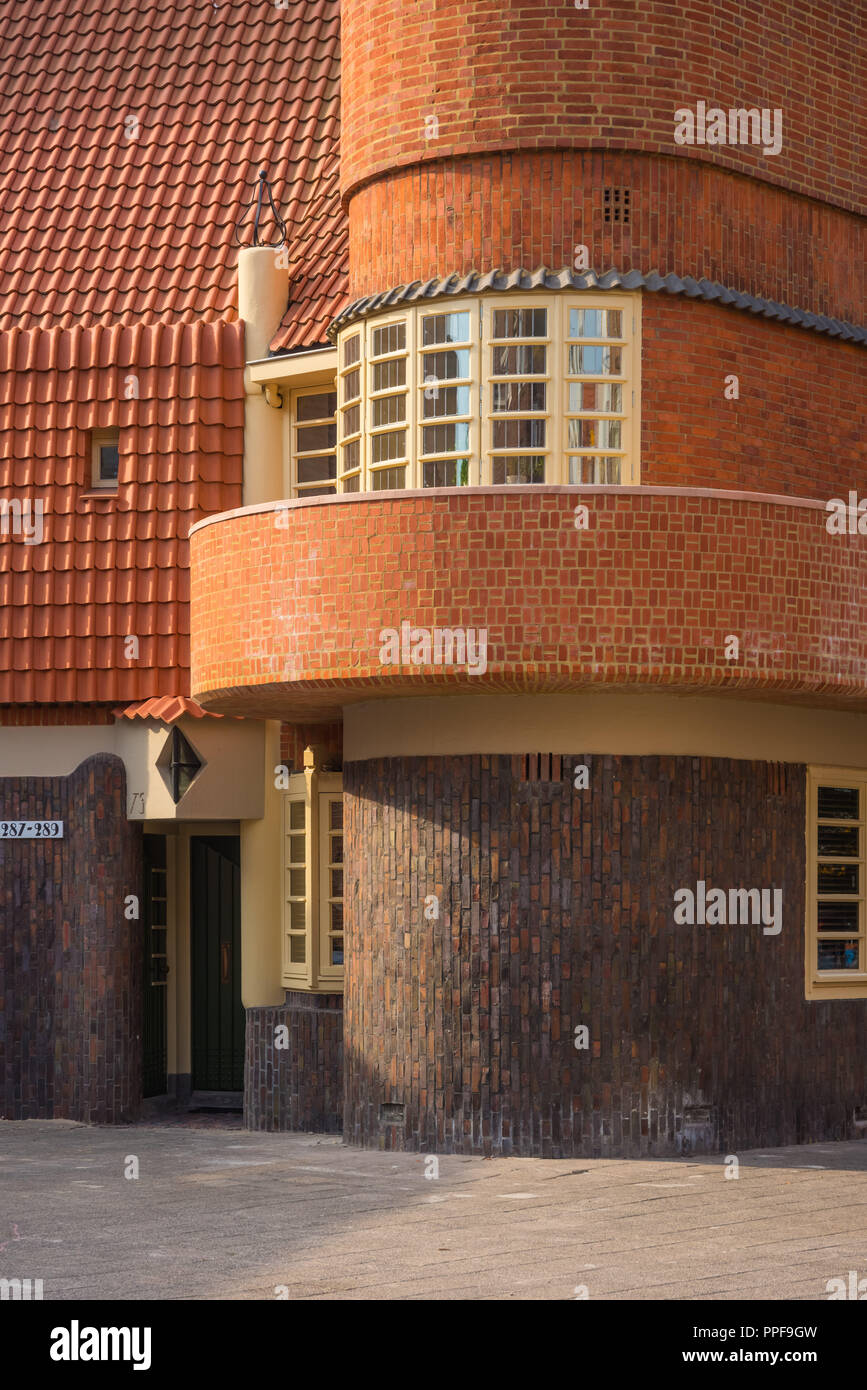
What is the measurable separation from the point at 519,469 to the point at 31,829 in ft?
21.5

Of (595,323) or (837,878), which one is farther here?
(837,878)

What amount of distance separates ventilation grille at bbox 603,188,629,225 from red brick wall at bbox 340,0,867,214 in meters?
0.35

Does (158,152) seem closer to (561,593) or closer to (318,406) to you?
(318,406)

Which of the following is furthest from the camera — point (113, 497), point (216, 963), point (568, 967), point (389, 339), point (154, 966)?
point (216, 963)

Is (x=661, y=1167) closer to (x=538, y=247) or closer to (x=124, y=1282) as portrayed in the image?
(x=124, y=1282)

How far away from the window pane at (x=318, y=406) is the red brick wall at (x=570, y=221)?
2.09 metres

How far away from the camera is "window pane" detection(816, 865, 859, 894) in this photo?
1933 centimetres

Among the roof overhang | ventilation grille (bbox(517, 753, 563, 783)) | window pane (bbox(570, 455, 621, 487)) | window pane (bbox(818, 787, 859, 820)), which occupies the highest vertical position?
the roof overhang

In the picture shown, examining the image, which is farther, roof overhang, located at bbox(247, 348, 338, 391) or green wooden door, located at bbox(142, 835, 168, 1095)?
green wooden door, located at bbox(142, 835, 168, 1095)

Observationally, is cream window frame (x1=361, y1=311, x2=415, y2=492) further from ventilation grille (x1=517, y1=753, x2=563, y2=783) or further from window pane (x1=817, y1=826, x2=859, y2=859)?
window pane (x1=817, y1=826, x2=859, y2=859)

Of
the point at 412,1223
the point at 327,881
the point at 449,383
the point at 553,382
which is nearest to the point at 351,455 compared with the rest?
the point at 449,383

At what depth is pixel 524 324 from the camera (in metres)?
17.6

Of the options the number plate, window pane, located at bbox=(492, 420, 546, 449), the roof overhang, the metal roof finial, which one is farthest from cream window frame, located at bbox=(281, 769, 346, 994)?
the metal roof finial

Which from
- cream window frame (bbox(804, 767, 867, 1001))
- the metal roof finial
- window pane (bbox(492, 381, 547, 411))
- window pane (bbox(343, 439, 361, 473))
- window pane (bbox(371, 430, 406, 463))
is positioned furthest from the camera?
the metal roof finial
